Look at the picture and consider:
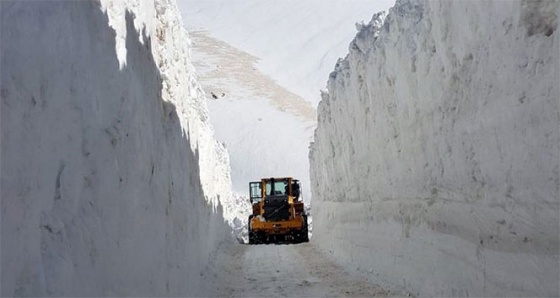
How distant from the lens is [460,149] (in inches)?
206

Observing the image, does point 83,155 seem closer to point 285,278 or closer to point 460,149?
point 460,149

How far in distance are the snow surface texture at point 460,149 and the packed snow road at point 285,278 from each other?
0.47 m

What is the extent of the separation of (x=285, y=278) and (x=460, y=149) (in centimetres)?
485

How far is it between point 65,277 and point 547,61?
314 centimetres

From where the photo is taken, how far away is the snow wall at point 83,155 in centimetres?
225

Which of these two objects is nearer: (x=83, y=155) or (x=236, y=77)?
(x=83, y=155)

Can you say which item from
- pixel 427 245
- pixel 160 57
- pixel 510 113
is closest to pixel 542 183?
pixel 510 113

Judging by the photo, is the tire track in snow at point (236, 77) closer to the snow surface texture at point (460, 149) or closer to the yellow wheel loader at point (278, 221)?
the yellow wheel loader at point (278, 221)

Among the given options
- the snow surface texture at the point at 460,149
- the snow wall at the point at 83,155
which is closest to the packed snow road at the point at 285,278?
Answer: the snow surface texture at the point at 460,149

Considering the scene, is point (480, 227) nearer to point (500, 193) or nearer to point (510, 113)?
point (500, 193)

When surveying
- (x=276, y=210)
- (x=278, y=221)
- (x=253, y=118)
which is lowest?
(x=278, y=221)

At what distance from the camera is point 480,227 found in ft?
15.5

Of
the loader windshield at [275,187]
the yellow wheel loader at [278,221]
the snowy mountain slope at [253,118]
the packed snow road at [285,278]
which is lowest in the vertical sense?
the packed snow road at [285,278]

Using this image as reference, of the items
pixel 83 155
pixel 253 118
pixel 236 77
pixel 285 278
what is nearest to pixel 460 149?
pixel 83 155
